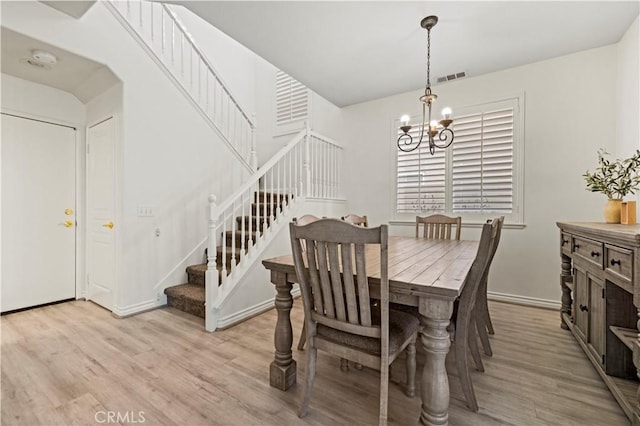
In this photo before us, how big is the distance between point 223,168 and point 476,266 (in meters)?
3.26

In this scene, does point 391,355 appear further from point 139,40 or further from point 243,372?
point 139,40

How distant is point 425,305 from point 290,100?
462 centimetres

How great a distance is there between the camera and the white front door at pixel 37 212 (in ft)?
9.22

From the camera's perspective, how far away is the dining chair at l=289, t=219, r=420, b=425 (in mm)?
1183

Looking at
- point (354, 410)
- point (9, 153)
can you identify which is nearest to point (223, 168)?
point (9, 153)

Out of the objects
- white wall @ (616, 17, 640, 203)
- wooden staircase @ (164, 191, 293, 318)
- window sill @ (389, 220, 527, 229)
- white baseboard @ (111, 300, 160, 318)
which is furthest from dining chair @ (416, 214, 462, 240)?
white baseboard @ (111, 300, 160, 318)

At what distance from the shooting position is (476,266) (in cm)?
142

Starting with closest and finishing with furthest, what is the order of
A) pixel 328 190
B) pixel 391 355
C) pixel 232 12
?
1. pixel 391 355
2. pixel 232 12
3. pixel 328 190

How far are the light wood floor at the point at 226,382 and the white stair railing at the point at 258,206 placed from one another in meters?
0.52

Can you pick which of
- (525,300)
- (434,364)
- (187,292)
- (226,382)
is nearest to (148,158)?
(187,292)

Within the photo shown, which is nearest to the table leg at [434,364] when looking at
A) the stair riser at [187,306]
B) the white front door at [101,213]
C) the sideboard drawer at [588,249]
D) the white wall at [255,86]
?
the sideboard drawer at [588,249]

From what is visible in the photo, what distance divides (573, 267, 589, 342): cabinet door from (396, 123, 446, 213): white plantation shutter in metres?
1.63

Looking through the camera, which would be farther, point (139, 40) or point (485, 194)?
point (485, 194)

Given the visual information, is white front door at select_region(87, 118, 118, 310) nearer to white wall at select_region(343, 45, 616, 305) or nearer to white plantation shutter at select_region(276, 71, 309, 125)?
white plantation shutter at select_region(276, 71, 309, 125)
